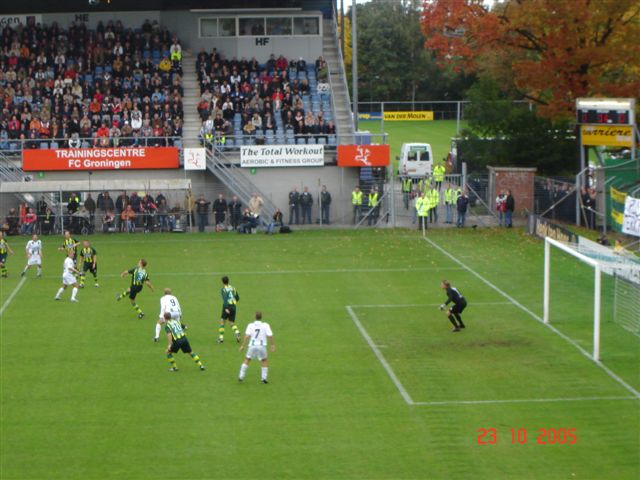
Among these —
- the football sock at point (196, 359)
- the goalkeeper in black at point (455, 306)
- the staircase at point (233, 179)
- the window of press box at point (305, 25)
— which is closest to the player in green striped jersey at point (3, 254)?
the staircase at point (233, 179)

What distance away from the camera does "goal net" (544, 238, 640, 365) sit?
26.2 metres

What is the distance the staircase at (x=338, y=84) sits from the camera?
2053 inches

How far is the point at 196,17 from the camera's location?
2280 inches

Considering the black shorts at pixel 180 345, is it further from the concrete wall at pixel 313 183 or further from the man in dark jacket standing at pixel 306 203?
the concrete wall at pixel 313 183

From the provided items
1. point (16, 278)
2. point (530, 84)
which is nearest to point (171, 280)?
point (16, 278)

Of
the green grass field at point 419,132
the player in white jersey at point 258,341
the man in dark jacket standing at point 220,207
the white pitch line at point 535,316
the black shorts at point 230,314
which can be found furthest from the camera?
the green grass field at point 419,132

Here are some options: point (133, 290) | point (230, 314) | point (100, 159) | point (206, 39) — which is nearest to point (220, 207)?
point (100, 159)

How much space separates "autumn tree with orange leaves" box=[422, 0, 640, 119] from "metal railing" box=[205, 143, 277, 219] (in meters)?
10.9

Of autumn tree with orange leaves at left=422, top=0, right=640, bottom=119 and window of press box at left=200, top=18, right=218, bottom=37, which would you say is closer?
autumn tree with orange leaves at left=422, top=0, right=640, bottom=119

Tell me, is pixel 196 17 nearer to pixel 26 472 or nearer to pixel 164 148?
pixel 164 148

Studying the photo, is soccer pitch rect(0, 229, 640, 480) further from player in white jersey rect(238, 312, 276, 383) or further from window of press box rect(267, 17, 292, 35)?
window of press box rect(267, 17, 292, 35)

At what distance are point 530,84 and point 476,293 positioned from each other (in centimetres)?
1880

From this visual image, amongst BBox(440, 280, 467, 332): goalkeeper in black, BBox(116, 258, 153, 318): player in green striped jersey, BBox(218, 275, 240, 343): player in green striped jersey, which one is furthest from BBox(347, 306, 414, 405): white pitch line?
BBox(116, 258, 153, 318): player in green striped jersey
